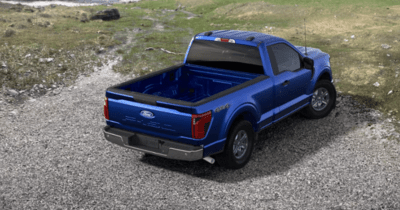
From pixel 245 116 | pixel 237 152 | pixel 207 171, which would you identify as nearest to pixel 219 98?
pixel 245 116

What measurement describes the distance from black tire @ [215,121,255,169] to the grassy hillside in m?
3.90

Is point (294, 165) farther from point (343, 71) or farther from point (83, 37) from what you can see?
point (83, 37)

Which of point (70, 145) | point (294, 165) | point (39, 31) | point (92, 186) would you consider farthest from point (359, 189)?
point (39, 31)

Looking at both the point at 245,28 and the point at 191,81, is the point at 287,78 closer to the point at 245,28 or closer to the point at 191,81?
the point at 191,81

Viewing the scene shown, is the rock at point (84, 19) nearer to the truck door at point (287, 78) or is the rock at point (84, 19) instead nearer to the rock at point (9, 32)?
the rock at point (9, 32)

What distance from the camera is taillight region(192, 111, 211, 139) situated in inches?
215

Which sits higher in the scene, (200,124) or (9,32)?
(200,124)

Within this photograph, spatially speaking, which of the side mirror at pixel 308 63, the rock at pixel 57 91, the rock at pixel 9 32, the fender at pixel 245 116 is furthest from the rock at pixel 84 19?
the fender at pixel 245 116

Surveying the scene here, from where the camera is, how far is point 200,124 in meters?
5.50

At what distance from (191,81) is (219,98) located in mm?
1799

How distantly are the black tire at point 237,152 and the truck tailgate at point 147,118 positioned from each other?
0.86 m

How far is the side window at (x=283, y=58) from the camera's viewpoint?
705cm

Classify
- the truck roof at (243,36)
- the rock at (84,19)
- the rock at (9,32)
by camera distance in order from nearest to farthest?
the truck roof at (243,36) < the rock at (9,32) < the rock at (84,19)

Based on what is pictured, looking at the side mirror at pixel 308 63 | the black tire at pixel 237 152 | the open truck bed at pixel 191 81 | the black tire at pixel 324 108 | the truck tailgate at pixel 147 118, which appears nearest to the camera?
the truck tailgate at pixel 147 118
